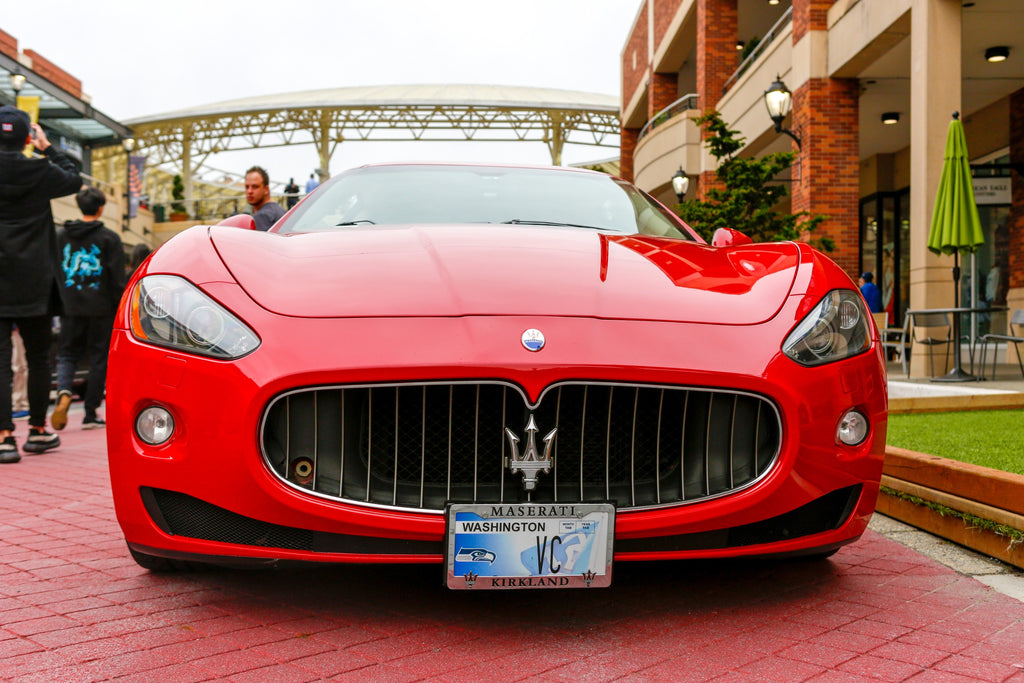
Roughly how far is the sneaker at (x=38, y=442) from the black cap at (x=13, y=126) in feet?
6.07

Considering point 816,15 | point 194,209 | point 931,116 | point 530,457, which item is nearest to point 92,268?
point 530,457

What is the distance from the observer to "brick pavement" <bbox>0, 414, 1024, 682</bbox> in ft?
6.83

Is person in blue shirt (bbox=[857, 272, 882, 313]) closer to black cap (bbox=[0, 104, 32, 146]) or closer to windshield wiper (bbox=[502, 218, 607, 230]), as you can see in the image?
black cap (bbox=[0, 104, 32, 146])

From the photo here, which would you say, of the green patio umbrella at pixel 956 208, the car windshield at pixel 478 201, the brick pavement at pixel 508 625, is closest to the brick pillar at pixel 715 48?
the green patio umbrella at pixel 956 208

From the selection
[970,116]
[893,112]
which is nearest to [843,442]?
[893,112]

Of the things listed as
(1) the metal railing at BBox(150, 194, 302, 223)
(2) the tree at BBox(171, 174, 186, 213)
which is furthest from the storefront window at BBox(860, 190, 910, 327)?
(2) the tree at BBox(171, 174, 186, 213)

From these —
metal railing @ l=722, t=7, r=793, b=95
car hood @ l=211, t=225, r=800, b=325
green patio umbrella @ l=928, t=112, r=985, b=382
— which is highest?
metal railing @ l=722, t=7, r=793, b=95

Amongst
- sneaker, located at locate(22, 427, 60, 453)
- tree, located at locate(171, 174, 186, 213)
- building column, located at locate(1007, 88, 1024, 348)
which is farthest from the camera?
tree, located at locate(171, 174, 186, 213)

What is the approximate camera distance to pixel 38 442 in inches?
241

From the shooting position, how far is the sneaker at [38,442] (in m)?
6.12

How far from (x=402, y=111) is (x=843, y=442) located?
127ft

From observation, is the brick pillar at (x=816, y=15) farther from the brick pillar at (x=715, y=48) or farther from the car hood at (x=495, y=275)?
the car hood at (x=495, y=275)

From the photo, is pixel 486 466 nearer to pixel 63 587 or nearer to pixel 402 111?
pixel 63 587

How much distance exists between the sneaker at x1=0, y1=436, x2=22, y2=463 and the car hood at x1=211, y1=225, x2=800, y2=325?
142 inches
